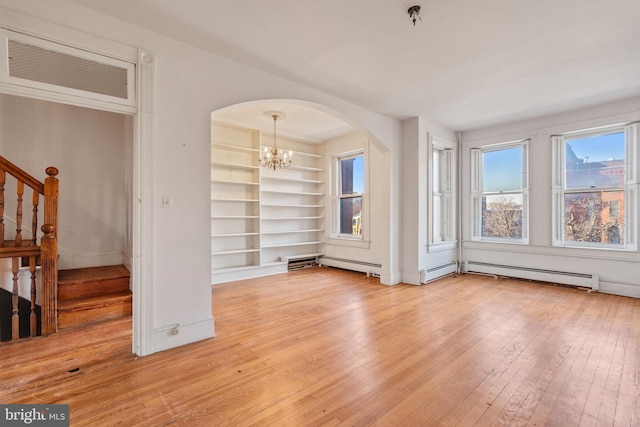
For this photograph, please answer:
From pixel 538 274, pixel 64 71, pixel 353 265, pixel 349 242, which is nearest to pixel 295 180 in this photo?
pixel 349 242

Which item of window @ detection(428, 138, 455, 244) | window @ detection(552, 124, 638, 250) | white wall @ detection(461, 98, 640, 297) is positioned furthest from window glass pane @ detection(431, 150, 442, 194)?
window @ detection(552, 124, 638, 250)

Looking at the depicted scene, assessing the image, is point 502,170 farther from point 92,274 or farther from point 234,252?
point 92,274

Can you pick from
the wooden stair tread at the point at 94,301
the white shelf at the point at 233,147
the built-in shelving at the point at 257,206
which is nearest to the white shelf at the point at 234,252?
the built-in shelving at the point at 257,206

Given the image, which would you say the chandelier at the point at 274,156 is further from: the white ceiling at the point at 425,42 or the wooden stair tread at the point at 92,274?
the wooden stair tread at the point at 92,274

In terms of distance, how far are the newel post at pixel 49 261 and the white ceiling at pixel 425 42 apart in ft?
5.97

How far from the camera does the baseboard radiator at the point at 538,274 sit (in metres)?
4.48

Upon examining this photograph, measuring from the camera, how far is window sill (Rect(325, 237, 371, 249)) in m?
5.91

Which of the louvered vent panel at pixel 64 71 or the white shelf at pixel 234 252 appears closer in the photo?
the louvered vent panel at pixel 64 71

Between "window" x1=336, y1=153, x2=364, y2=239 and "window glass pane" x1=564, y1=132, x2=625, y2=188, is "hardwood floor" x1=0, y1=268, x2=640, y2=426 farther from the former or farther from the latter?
"window" x1=336, y1=153, x2=364, y2=239

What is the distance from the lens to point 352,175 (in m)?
6.45

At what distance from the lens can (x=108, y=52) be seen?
2340 mm

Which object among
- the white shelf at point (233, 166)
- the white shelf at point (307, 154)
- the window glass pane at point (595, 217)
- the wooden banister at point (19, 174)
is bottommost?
the window glass pane at point (595, 217)

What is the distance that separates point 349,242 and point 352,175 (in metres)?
1.45

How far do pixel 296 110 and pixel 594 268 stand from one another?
16.7 feet
